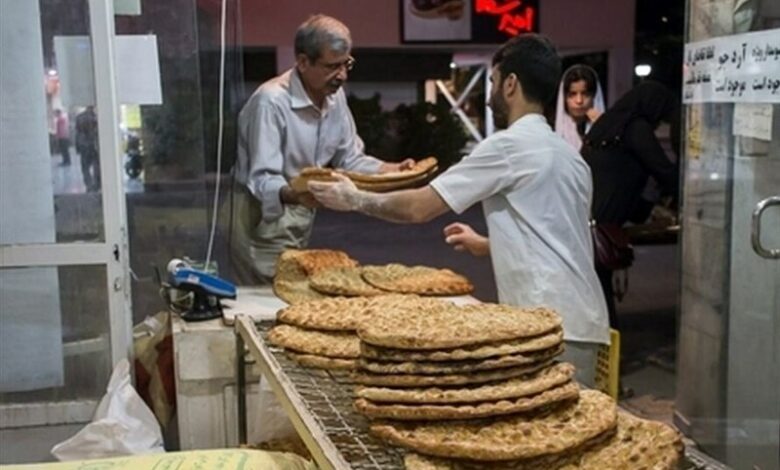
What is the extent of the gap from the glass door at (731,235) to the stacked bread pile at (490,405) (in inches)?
60.2

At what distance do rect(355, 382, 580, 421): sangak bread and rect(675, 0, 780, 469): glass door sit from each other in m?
1.60

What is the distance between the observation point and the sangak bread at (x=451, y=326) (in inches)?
46.6

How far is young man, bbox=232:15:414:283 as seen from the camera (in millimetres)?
2525

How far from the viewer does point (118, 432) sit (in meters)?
1.91

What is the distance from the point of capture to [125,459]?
1568mm

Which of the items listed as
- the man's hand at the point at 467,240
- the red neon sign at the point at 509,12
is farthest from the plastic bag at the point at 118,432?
the red neon sign at the point at 509,12

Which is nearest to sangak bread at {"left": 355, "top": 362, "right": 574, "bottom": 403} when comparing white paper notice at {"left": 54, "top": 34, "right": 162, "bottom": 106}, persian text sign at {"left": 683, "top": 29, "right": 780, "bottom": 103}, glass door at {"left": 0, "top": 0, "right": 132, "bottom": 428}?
glass door at {"left": 0, "top": 0, "right": 132, "bottom": 428}

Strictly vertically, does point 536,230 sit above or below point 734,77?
below

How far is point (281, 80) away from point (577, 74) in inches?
76.3

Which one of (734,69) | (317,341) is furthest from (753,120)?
(317,341)

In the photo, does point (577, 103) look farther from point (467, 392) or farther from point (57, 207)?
point (467, 392)

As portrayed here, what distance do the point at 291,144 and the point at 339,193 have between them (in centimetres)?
64

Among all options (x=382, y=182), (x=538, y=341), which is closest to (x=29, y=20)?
(x=382, y=182)

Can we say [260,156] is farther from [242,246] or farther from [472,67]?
[472,67]
